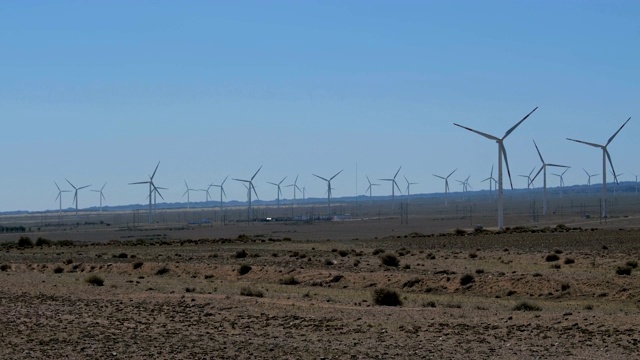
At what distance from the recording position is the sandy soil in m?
22.2

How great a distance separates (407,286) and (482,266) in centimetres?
1093

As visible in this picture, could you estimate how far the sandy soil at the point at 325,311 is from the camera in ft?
72.9

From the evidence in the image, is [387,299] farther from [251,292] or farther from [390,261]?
[390,261]

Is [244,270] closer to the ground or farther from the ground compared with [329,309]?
farther from the ground

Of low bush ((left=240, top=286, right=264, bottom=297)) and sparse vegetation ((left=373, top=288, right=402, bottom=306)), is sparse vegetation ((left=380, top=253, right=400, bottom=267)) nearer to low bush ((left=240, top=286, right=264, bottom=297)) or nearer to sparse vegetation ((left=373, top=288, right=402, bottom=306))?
low bush ((left=240, top=286, right=264, bottom=297))

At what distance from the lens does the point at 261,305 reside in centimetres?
3162

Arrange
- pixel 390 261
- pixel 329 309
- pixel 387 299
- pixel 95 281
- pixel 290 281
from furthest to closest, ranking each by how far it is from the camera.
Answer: pixel 390 261
pixel 290 281
pixel 95 281
pixel 387 299
pixel 329 309

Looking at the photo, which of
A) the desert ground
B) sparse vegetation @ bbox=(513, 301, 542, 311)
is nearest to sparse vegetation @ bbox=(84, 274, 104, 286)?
the desert ground

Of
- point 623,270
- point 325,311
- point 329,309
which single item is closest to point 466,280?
point 623,270

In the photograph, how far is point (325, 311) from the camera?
98.5 ft

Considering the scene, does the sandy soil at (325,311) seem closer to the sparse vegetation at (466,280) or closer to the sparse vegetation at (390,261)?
the sparse vegetation at (466,280)

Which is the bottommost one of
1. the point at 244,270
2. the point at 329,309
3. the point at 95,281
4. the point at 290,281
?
the point at 290,281

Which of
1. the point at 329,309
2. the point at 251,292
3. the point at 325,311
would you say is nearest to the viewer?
the point at 325,311

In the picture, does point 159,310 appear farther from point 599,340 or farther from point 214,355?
point 599,340
